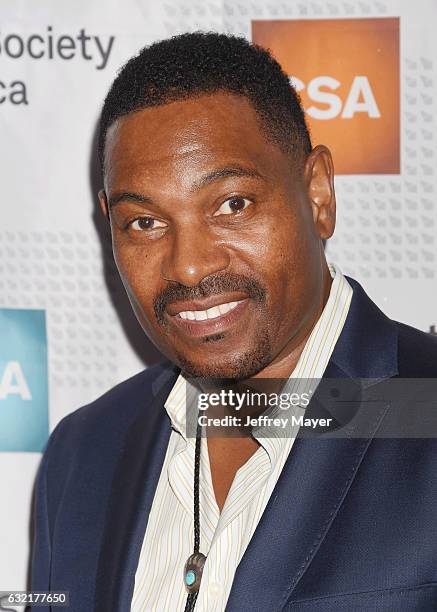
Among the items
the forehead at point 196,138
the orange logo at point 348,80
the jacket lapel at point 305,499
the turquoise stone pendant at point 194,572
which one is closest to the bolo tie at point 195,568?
the turquoise stone pendant at point 194,572

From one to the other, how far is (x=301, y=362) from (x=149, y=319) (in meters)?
0.26

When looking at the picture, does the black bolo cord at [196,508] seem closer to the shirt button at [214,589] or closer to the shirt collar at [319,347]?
the shirt button at [214,589]

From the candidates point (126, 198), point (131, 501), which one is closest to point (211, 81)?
point (126, 198)

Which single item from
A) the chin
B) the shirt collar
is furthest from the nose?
the shirt collar

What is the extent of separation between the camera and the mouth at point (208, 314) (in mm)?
1306

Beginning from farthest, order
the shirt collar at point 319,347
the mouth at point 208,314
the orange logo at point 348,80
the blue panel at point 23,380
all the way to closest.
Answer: the blue panel at point 23,380 < the orange logo at point 348,80 < the shirt collar at point 319,347 < the mouth at point 208,314

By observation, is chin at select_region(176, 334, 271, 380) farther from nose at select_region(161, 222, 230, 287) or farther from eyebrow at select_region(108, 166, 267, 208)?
eyebrow at select_region(108, 166, 267, 208)

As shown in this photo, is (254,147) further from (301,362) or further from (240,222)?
(301,362)

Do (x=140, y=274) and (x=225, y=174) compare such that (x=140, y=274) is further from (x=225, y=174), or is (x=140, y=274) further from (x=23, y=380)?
(x=23, y=380)

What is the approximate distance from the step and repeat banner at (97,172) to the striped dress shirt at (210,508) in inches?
16.1

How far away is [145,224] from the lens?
53.8 inches

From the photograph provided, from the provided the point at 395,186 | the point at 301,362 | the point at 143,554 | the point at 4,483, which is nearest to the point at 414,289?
the point at 395,186

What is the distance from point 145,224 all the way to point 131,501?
1.67 ft

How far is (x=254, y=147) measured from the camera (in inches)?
51.7
